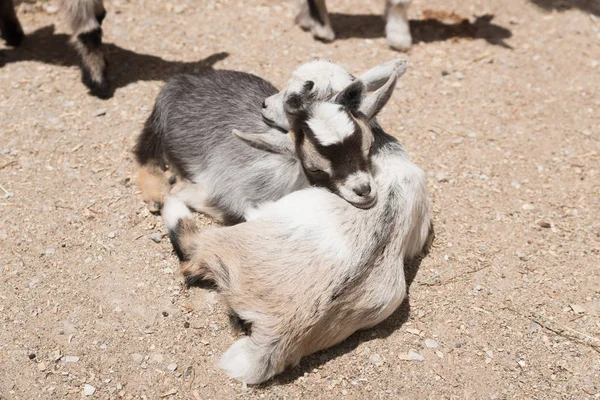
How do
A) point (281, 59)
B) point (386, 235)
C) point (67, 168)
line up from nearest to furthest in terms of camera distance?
point (386, 235)
point (67, 168)
point (281, 59)

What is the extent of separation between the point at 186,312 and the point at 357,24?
3855 mm

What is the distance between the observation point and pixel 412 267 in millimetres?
4066

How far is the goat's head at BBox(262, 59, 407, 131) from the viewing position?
3578 mm

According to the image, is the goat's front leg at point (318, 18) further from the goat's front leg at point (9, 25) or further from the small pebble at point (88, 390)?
the small pebble at point (88, 390)

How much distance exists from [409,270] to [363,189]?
954mm

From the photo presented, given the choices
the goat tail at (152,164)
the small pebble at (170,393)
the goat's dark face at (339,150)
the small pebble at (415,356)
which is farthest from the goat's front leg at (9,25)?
the small pebble at (415,356)

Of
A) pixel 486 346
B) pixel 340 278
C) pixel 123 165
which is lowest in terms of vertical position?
pixel 486 346

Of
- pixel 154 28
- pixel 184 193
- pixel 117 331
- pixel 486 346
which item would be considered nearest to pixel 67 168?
pixel 184 193

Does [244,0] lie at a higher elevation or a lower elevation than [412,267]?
higher

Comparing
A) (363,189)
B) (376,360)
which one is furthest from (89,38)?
(376,360)

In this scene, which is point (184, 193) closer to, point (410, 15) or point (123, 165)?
point (123, 165)

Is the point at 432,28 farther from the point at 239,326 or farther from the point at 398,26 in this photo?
the point at 239,326

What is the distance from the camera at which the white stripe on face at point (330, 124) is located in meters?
3.30

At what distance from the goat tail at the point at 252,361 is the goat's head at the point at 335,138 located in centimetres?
90
